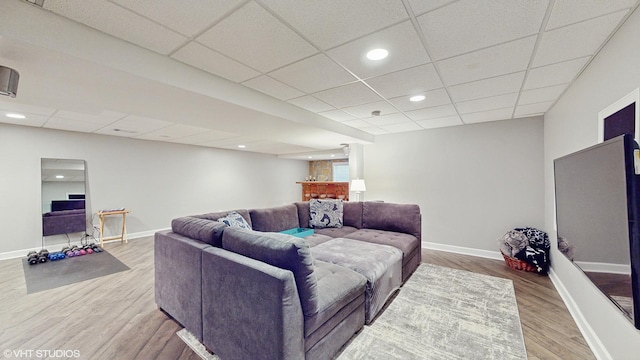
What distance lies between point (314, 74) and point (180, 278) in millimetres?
2229

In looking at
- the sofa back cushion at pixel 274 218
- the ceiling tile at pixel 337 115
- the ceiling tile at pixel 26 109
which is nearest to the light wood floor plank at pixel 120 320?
the sofa back cushion at pixel 274 218

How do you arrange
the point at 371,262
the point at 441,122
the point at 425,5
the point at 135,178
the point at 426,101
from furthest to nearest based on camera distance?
the point at 135,178 → the point at 441,122 → the point at 426,101 → the point at 371,262 → the point at 425,5

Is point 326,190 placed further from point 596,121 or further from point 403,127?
point 596,121

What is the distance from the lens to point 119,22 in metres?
1.58

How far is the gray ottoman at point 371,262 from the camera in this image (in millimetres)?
2279

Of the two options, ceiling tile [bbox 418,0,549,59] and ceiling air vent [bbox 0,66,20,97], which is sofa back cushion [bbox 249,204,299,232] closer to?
ceiling air vent [bbox 0,66,20,97]

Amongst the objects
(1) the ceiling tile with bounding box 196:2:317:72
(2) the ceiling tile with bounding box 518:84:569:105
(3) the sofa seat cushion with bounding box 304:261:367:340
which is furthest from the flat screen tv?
(1) the ceiling tile with bounding box 196:2:317:72

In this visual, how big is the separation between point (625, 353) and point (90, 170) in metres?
7.65

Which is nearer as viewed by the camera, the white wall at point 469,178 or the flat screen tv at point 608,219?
the flat screen tv at point 608,219

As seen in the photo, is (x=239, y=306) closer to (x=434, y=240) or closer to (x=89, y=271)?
(x=89, y=271)

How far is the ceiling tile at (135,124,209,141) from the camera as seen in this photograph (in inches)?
175

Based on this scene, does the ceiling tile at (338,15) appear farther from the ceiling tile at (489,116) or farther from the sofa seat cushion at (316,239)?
the ceiling tile at (489,116)

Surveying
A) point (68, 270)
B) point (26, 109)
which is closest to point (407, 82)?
point (26, 109)

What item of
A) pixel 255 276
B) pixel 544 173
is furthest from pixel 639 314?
pixel 544 173
